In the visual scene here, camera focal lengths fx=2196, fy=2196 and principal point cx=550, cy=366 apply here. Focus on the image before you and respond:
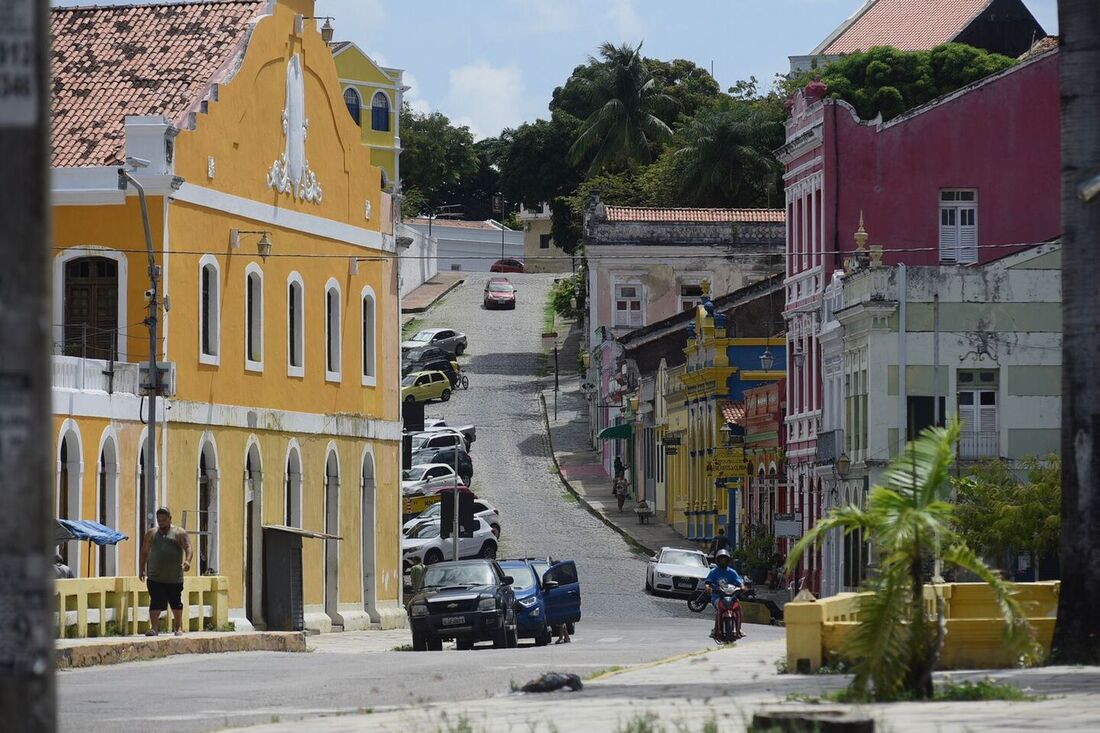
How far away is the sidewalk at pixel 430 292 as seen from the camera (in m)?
119

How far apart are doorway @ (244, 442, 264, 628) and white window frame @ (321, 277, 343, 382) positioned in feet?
15.2

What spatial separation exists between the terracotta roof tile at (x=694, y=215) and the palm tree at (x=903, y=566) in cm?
7496

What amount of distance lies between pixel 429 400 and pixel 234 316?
4799 centimetres

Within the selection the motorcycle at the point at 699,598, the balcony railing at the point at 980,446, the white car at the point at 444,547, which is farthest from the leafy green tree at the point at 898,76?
the balcony railing at the point at 980,446

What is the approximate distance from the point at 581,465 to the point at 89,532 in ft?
168

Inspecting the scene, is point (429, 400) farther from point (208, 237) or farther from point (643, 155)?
point (208, 237)

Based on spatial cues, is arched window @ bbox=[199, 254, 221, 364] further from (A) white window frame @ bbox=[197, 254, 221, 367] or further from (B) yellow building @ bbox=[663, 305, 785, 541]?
(B) yellow building @ bbox=[663, 305, 785, 541]

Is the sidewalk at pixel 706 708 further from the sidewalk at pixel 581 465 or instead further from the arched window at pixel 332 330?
the sidewalk at pixel 581 465

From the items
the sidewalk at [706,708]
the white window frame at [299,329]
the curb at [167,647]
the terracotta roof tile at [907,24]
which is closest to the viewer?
the sidewalk at [706,708]

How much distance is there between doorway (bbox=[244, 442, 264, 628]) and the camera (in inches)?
1745

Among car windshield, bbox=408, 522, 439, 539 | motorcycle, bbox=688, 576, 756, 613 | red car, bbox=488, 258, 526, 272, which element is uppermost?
red car, bbox=488, 258, 526, 272

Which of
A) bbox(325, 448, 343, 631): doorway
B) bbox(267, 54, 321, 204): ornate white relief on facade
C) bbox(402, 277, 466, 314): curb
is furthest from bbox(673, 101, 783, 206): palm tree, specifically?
bbox(325, 448, 343, 631): doorway

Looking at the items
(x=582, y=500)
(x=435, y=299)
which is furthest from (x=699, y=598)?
(x=435, y=299)

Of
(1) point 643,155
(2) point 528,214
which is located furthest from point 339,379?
(2) point 528,214
